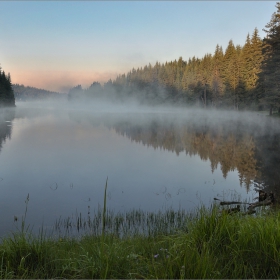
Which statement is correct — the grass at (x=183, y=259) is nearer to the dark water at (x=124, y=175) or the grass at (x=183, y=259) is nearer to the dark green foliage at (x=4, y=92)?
the dark water at (x=124, y=175)

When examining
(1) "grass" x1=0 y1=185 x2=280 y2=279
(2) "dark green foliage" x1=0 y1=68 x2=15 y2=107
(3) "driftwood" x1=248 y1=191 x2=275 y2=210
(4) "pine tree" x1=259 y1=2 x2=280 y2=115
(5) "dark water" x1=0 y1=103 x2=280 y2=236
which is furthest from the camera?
(2) "dark green foliage" x1=0 y1=68 x2=15 y2=107

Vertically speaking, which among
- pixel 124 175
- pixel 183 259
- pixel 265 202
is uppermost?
pixel 183 259

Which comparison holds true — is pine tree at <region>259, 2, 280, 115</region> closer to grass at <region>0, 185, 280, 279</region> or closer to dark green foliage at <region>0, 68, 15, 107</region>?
grass at <region>0, 185, 280, 279</region>

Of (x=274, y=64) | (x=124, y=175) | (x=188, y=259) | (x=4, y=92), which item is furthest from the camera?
(x=4, y=92)

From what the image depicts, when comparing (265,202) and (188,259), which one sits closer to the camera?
(188,259)

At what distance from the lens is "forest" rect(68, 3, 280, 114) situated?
134 ft

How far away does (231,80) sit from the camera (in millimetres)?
63562

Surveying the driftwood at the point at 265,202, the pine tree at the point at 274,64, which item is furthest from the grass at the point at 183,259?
the pine tree at the point at 274,64

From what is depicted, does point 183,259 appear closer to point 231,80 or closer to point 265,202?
point 265,202

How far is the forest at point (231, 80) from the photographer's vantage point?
40.9 metres

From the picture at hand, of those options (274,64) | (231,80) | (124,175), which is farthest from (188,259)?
(231,80)

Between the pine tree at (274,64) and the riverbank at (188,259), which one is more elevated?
the pine tree at (274,64)

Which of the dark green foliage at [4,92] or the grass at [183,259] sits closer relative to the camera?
the grass at [183,259]

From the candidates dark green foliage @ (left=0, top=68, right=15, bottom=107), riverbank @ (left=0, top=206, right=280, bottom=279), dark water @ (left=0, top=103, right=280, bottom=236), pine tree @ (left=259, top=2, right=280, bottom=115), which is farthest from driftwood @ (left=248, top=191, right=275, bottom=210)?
dark green foliage @ (left=0, top=68, right=15, bottom=107)
